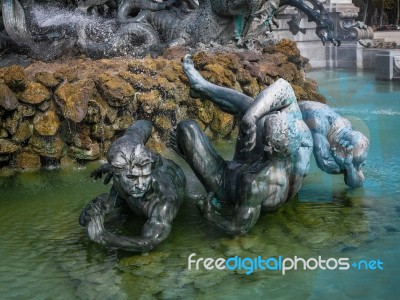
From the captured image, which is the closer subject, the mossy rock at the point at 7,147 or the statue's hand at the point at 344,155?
the statue's hand at the point at 344,155

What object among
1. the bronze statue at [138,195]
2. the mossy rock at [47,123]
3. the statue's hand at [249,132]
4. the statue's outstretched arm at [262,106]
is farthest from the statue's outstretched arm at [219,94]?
the mossy rock at [47,123]

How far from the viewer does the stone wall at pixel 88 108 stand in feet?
20.5

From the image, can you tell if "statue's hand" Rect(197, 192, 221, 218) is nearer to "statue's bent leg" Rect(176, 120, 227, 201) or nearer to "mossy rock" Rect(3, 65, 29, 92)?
"statue's bent leg" Rect(176, 120, 227, 201)

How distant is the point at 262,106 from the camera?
365 cm

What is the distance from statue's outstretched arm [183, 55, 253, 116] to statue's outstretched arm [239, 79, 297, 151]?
22 cm

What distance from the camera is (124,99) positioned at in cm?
646

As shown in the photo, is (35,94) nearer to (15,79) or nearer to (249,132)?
(15,79)

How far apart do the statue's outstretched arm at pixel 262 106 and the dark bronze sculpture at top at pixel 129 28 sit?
206 inches

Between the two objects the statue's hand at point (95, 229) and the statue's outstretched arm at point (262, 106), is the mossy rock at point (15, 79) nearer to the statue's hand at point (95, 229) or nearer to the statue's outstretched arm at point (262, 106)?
the statue's hand at point (95, 229)

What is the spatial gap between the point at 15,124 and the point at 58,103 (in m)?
0.47

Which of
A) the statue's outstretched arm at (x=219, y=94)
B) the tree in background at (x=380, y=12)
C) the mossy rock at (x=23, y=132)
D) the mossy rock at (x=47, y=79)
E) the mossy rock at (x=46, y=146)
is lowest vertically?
the tree in background at (x=380, y=12)

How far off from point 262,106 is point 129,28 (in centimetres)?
612

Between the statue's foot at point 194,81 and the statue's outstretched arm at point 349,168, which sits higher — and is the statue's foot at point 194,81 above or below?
above

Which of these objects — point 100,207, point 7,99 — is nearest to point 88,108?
point 7,99
